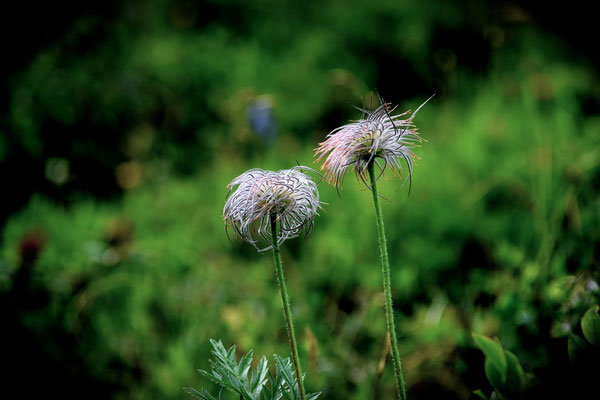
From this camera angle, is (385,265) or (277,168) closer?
(385,265)

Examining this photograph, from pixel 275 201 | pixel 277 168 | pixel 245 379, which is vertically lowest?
pixel 245 379

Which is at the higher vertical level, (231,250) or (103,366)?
(231,250)

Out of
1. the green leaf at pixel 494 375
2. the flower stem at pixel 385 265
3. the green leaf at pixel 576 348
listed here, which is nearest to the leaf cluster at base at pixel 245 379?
the flower stem at pixel 385 265

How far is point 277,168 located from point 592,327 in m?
1.85

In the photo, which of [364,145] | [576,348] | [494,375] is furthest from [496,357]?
[364,145]

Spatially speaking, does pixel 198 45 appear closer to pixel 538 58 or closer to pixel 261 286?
pixel 261 286

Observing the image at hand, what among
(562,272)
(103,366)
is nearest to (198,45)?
(103,366)

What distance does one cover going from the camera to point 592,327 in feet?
2.60

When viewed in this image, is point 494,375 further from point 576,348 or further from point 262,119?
point 262,119

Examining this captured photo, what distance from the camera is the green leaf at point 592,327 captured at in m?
0.78

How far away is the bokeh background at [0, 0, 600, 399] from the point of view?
1.48m

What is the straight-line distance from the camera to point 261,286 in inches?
74.2

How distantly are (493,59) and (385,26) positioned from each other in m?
0.92

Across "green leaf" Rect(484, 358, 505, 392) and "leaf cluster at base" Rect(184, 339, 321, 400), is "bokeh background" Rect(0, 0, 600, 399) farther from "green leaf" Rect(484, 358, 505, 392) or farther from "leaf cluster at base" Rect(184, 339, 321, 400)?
"leaf cluster at base" Rect(184, 339, 321, 400)
